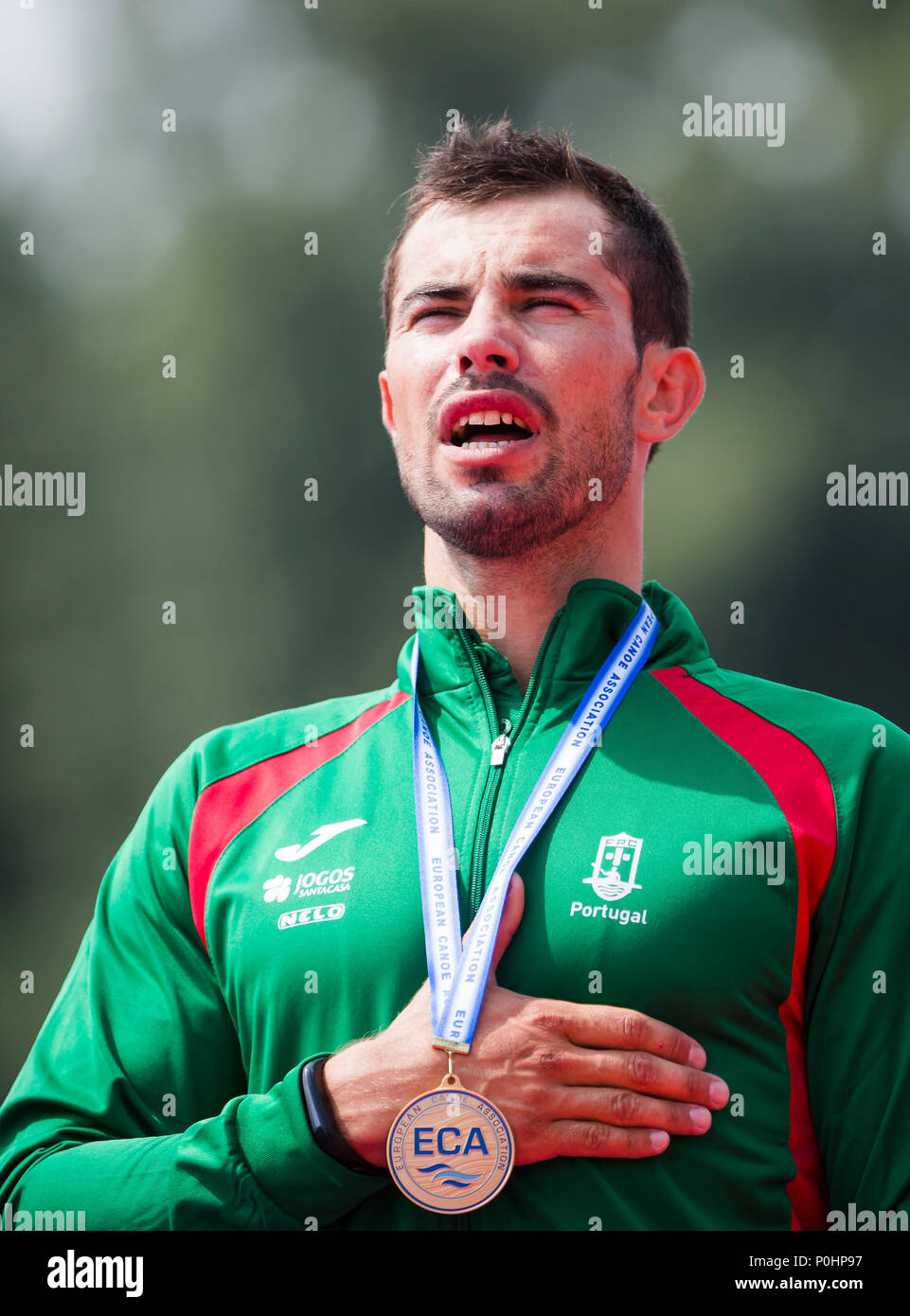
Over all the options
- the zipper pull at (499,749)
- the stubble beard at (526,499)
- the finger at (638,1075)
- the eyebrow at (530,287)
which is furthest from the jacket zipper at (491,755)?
the eyebrow at (530,287)

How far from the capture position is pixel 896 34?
20.2 feet

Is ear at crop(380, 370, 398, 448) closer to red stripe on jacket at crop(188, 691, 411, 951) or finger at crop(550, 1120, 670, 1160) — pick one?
red stripe on jacket at crop(188, 691, 411, 951)

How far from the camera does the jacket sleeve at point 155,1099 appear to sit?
7.54ft

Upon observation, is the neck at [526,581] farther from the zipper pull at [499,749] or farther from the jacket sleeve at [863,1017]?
the jacket sleeve at [863,1017]

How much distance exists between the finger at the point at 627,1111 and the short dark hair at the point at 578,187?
4.32 feet

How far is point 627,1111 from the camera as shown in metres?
2.20

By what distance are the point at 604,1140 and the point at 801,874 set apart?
19.2 inches

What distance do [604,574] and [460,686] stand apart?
33 centimetres

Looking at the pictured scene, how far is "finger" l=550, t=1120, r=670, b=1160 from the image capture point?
220 cm

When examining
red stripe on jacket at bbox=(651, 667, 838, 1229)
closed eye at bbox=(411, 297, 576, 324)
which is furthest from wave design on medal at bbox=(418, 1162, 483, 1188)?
closed eye at bbox=(411, 297, 576, 324)

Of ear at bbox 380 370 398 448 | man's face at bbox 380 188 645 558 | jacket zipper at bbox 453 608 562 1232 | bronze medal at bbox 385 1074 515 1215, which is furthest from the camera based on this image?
ear at bbox 380 370 398 448

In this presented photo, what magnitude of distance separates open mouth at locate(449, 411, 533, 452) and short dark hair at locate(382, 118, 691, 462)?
0.34 metres

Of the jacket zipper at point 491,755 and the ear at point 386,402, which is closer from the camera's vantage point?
the jacket zipper at point 491,755
